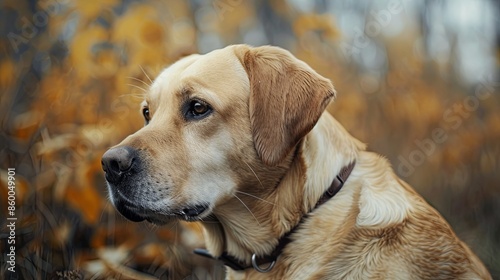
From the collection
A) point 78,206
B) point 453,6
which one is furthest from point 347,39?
point 78,206

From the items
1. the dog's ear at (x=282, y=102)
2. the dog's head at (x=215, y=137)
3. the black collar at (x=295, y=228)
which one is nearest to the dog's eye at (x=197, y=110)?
the dog's head at (x=215, y=137)

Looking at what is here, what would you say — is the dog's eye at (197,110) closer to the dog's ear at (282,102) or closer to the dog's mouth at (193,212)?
the dog's ear at (282,102)

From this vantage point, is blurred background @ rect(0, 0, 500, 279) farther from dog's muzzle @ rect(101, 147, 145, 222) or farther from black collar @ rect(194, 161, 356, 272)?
black collar @ rect(194, 161, 356, 272)

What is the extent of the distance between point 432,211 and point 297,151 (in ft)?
2.15

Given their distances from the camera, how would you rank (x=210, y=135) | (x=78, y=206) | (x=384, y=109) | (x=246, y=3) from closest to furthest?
(x=210, y=135)
(x=78, y=206)
(x=246, y=3)
(x=384, y=109)

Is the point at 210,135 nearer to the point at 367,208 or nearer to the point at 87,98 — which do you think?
the point at 367,208

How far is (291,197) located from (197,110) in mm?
539

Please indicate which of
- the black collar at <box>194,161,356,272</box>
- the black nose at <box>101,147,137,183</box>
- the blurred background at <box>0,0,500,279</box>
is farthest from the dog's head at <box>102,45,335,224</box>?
the blurred background at <box>0,0,500,279</box>

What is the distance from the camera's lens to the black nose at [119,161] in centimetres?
231

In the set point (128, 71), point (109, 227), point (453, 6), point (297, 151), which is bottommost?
point (109, 227)

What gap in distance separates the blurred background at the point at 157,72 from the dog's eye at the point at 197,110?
30.3 inches

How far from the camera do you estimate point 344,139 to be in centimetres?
263

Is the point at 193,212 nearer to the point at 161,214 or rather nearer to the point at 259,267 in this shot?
the point at 161,214

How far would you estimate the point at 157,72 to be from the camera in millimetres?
3615
